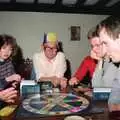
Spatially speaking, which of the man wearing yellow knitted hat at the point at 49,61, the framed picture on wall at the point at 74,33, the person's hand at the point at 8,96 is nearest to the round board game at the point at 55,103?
the person's hand at the point at 8,96

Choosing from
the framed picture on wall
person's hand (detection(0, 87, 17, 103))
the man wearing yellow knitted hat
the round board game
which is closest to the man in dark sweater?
person's hand (detection(0, 87, 17, 103))

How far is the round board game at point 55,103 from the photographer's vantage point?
143cm

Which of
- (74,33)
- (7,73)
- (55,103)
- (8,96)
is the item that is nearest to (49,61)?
(7,73)

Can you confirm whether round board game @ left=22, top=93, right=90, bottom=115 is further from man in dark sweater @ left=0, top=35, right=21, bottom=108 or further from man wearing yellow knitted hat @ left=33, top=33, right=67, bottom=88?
man wearing yellow knitted hat @ left=33, top=33, right=67, bottom=88

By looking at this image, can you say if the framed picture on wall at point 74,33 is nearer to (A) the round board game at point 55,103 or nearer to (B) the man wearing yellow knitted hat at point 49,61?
(B) the man wearing yellow knitted hat at point 49,61

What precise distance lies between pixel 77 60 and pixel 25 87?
Result: 2572mm

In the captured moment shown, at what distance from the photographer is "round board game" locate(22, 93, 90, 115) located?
1.43 m

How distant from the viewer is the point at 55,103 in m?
1.56

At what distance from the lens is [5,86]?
214 cm

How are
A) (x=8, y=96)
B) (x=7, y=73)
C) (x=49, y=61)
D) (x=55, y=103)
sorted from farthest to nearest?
(x=49, y=61) < (x=7, y=73) < (x=8, y=96) < (x=55, y=103)

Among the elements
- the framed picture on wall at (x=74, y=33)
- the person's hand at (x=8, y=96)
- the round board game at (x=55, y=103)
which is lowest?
the round board game at (x=55, y=103)

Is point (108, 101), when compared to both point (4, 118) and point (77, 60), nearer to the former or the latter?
point (4, 118)

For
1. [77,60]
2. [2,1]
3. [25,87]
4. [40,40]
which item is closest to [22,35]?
[40,40]

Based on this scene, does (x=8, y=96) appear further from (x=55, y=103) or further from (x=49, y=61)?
(x=49, y=61)
